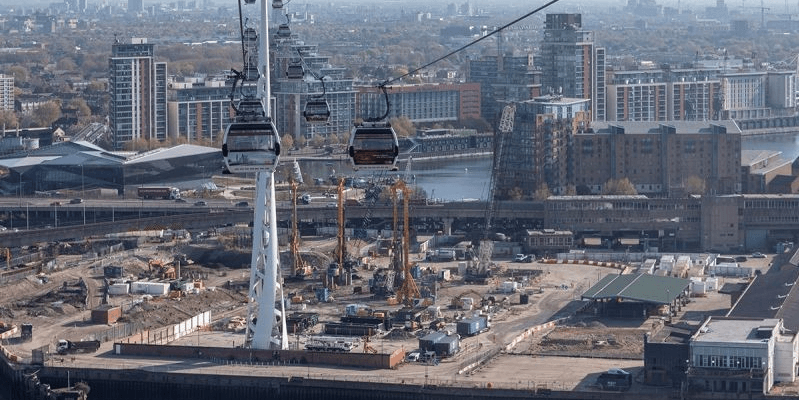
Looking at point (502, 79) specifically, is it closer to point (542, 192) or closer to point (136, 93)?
point (136, 93)

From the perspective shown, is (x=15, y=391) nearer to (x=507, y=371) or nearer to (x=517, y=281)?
(x=507, y=371)

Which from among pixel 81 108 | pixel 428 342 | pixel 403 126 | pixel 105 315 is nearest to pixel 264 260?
pixel 428 342

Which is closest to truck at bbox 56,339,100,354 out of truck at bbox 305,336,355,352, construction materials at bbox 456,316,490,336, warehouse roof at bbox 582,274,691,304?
truck at bbox 305,336,355,352

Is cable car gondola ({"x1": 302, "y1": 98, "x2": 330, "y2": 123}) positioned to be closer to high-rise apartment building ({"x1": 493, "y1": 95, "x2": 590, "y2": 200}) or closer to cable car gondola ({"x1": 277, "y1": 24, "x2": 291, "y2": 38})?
cable car gondola ({"x1": 277, "y1": 24, "x2": 291, "y2": 38})

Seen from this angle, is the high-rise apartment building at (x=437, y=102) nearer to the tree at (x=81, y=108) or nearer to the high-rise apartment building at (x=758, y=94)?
the high-rise apartment building at (x=758, y=94)

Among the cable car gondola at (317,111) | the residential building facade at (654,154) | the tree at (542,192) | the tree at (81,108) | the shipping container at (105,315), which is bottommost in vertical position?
the shipping container at (105,315)

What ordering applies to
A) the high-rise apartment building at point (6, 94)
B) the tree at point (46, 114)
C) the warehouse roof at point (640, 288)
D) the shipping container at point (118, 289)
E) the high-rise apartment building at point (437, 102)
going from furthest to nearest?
the high-rise apartment building at point (6, 94) < the high-rise apartment building at point (437, 102) < the tree at point (46, 114) < the shipping container at point (118, 289) < the warehouse roof at point (640, 288)

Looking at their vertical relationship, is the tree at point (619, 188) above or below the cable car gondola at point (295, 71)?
below

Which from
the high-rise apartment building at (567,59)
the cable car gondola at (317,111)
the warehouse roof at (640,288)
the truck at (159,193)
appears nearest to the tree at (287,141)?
the high-rise apartment building at (567,59)
